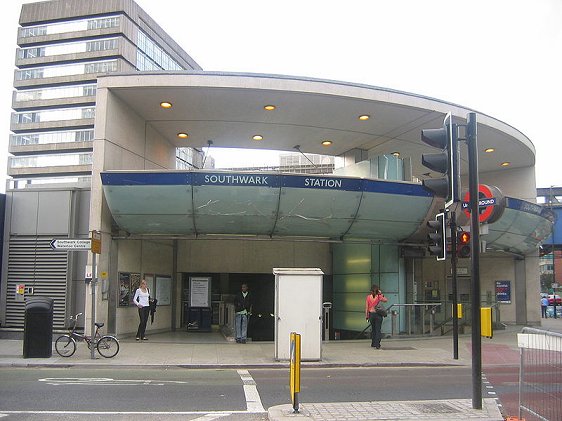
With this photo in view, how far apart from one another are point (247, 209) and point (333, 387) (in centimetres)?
857

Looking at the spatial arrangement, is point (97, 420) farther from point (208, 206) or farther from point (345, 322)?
point (345, 322)

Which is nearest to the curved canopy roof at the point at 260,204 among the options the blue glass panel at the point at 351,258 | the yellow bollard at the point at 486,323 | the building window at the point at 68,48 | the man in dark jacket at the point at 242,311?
the blue glass panel at the point at 351,258

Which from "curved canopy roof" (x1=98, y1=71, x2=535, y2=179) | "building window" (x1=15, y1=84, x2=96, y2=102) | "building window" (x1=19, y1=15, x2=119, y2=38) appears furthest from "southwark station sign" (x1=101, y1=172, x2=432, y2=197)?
"building window" (x1=19, y1=15, x2=119, y2=38)

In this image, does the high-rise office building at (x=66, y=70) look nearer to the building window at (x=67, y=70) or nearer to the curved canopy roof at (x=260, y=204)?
the building window at (x=67, y=70)

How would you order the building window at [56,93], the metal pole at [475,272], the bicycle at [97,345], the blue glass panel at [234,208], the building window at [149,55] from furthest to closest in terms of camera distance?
the building window at [149,55] < the building window at [56,93] < the blue glass panel at [234,208] < the bicycle at [97,345] < the metal pole at [475,272]

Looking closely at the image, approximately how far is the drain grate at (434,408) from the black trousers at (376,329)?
7954 millimetres

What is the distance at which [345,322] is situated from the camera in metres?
22.8

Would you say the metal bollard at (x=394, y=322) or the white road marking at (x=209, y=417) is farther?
the metal bollard at (x=394, y=322)

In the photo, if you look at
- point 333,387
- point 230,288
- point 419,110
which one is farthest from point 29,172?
point 333,387

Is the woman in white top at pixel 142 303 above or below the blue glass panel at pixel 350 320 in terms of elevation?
above

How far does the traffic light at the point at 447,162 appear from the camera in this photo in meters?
8.12

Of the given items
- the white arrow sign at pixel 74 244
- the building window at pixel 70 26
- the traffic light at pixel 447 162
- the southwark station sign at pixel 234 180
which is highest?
the building window at pixel 70 26

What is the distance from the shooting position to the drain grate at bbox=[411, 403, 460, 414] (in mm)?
8000

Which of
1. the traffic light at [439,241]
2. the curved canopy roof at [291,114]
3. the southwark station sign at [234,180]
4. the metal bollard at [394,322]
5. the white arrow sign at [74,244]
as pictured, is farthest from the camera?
the metal bollard at [394,322]
